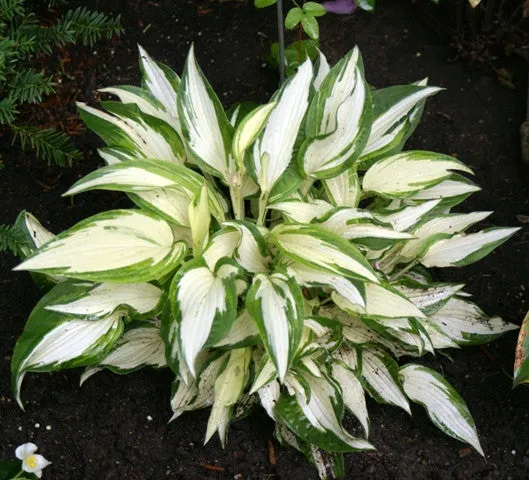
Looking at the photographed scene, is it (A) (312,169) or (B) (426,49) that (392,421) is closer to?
(A) (312,169)

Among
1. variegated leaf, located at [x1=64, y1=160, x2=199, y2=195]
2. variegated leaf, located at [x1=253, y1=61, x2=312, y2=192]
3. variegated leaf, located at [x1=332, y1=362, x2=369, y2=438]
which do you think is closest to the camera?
variegated leaf, located at [x1=64, y1=160, x2=199, y2=195]

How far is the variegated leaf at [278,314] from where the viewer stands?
1.08 m

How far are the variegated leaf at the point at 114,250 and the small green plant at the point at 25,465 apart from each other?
359 millimetres

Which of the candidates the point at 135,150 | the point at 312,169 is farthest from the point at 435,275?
the point at 135,150

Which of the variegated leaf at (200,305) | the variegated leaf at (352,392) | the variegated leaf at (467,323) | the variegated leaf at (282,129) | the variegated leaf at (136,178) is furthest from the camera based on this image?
the variegated leaf at (467,323)

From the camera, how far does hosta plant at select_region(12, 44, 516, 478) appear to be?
Result: 114 cm

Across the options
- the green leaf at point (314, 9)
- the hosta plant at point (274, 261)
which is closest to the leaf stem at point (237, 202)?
the hosta plant at point (274, 261)

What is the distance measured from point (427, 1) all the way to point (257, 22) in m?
0.47

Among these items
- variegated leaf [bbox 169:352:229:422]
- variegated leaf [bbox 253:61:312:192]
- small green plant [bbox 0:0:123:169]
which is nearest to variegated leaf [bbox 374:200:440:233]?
variegated leaf [bbox 253:61:312:192]

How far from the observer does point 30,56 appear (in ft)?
5.11

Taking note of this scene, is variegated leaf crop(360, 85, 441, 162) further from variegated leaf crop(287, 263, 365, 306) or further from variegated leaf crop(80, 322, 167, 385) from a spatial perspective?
variegated leaf crop(80, 322, 167, 385)

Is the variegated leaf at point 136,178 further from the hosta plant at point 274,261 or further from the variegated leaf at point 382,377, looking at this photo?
the variegated leaf at point 382,377

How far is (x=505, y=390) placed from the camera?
1527 mm

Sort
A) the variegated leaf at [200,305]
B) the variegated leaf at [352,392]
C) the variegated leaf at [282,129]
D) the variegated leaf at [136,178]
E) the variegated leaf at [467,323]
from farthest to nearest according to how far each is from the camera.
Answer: the variegated leaf at [467,323] < the variegated leaf at [352,392] < the variegated leaf at [282,129] < the variegated leaf at [136,178] < the variegated leaf at [200,305]
